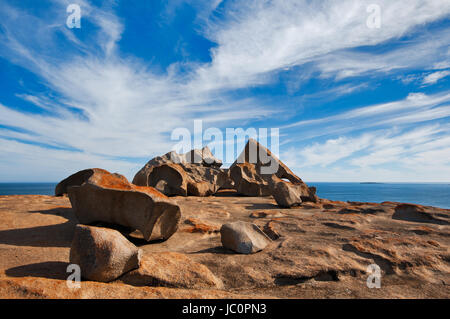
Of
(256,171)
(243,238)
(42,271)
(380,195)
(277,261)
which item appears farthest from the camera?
(380,195)

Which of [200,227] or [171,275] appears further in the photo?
[200,227]

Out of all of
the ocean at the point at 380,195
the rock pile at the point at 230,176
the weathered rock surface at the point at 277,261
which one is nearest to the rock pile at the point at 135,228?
the weathered rock surface at the point at 277,261

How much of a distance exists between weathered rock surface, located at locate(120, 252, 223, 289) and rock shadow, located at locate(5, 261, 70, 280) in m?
0.58

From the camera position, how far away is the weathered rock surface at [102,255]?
2.16 meters

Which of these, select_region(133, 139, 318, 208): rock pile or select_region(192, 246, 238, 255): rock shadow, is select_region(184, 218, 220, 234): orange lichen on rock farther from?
select_region(133, 139, 318, 208): rock pile

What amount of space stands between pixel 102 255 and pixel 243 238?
168cm

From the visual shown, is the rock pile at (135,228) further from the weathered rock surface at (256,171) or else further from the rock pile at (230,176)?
the weathered rock surface at (256,171)

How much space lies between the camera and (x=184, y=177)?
961cm

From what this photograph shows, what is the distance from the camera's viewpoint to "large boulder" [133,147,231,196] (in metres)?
9.35

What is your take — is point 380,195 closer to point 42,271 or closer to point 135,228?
point 135,228

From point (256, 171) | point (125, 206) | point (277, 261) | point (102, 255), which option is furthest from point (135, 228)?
point (256, 171)

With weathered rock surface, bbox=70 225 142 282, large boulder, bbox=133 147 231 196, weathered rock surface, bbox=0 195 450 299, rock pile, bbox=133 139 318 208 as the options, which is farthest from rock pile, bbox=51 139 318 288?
large boulder, bbox=133 147 231 196
